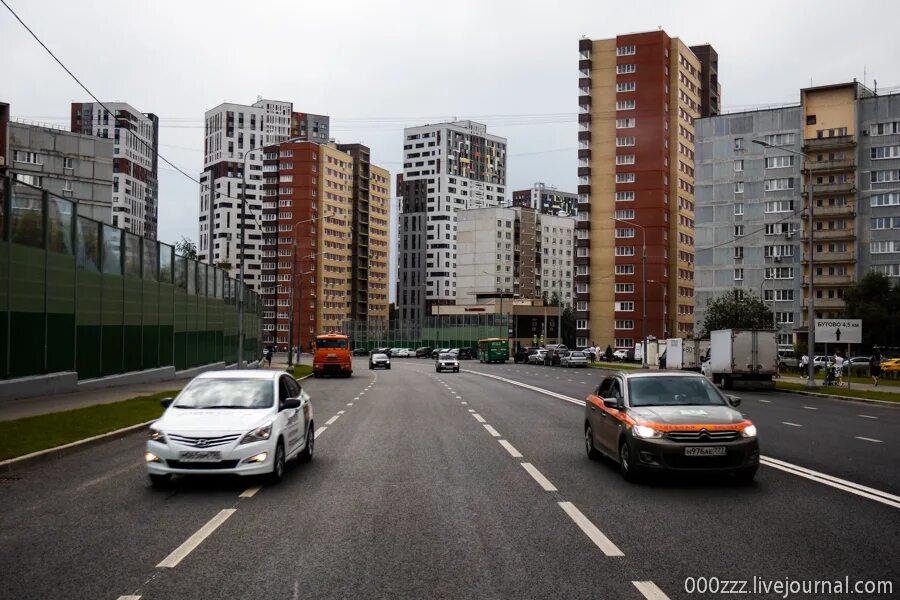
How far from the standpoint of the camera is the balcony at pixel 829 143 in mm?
97812

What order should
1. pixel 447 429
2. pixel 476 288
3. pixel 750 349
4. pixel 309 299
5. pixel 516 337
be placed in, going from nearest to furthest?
pixel 447 429 → pixel 750 349 → pixel 516 337 → pixel 309 299 → pixel 476 288

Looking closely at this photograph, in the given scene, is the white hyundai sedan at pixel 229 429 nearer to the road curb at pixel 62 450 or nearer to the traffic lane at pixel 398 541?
the traffic lane at pixel 398 541

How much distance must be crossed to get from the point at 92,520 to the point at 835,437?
48.3 ft

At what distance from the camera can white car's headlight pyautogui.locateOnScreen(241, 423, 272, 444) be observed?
10.4 metres

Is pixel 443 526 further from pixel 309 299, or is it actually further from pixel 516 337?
pixel 309 299

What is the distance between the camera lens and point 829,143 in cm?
9862

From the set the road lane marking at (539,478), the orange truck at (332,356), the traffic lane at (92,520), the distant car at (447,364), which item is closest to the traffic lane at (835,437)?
the road lane marking at (539,478)

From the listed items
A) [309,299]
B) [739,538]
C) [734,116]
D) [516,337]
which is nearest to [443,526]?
[739,538]

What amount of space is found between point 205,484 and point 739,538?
6698mm

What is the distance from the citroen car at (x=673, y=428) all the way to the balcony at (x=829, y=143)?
3845 inches

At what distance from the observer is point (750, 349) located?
3894 cm

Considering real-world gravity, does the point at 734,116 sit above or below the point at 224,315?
above

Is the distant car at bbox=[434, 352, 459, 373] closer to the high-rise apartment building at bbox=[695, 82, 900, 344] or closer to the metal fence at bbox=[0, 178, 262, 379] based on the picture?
the metal fence at bbox=[0, 178, 262, 379]

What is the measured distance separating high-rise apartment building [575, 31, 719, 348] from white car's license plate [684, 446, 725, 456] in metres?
103
